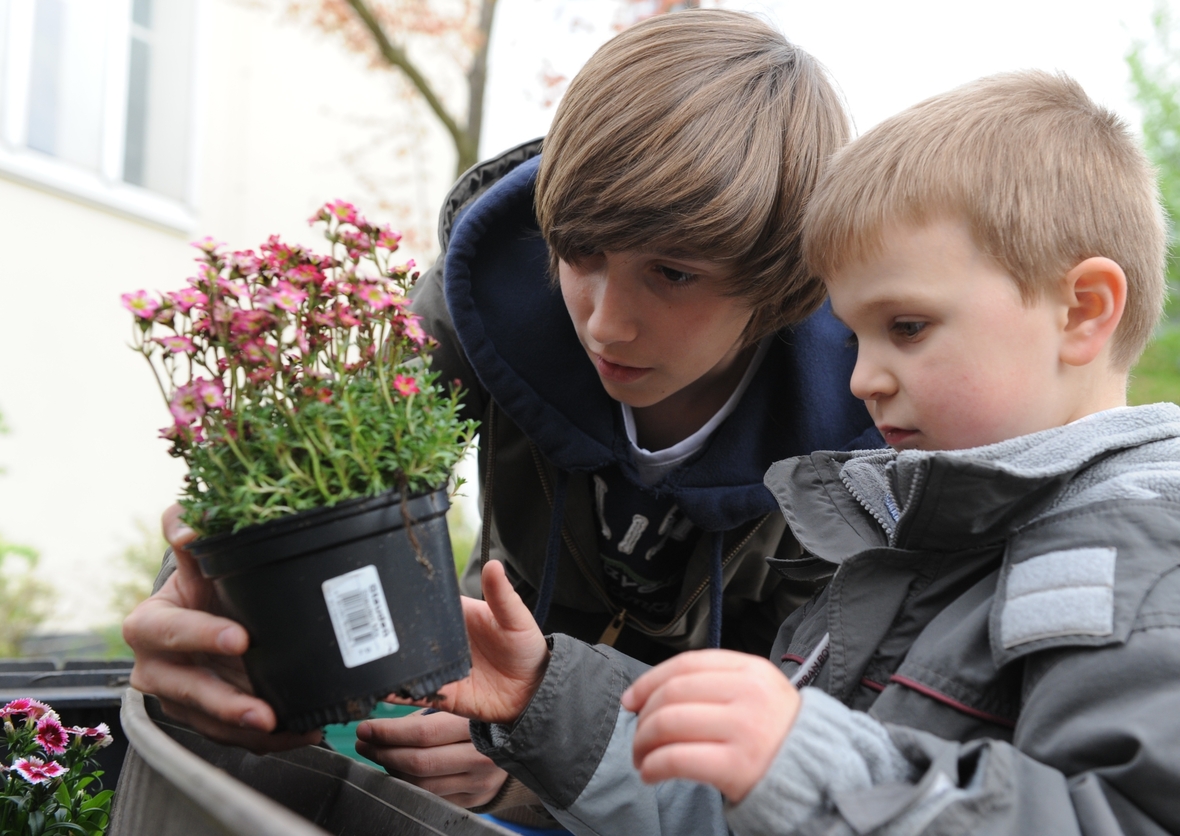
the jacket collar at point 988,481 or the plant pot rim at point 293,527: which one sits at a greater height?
the jacket collar at point 988,481

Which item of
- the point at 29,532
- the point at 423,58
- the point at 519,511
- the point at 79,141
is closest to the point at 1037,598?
the point at 519,511

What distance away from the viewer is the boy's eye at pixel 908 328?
1.25m

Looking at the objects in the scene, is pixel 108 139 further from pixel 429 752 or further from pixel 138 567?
pixel 429 752

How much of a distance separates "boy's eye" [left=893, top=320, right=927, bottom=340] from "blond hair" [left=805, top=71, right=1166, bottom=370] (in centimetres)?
10

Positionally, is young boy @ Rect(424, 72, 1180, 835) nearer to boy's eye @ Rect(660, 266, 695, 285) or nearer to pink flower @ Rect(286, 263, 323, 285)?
boy's eye @ Rect(660, 266, 695, 285)

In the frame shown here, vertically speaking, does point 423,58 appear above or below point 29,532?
above

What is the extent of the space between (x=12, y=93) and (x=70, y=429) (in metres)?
2.02

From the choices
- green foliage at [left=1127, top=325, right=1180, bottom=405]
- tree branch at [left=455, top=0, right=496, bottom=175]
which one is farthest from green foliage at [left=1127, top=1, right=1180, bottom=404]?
tree branch at [left=455, top=0, right=496, bottom=175]

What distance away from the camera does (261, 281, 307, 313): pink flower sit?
1130 millimetres

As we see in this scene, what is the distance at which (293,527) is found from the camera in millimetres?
1039

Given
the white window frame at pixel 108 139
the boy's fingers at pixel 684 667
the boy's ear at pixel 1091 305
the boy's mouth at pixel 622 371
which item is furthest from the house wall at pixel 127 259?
the boy's ear at pixel 1091 305

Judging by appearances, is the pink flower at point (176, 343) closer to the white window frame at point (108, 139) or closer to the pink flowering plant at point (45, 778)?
the pink flowering plant at point (45, 778)

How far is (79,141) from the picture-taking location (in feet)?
20.7

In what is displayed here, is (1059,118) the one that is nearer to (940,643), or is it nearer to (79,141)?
(940,643)
